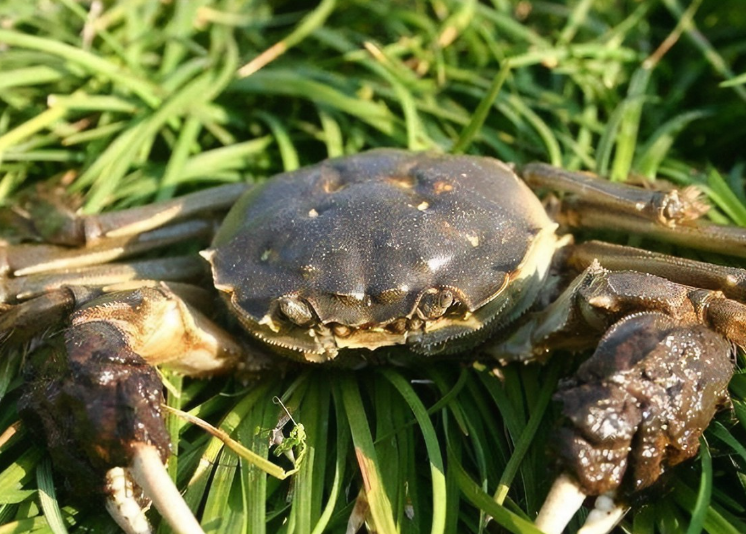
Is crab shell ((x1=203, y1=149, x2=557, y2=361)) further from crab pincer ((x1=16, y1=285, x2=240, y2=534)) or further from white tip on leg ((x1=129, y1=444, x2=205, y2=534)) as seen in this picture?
white tip on leg ((x1=129, y1=444, x2=205, y2=534))

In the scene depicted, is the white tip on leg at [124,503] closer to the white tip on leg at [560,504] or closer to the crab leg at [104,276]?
the crab leg at [104,276]

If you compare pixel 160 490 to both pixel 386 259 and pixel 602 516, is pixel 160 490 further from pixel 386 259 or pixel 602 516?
pixel 602 516

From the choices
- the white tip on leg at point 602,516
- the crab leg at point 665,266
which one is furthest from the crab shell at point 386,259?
the white tip on leg at point 602,516

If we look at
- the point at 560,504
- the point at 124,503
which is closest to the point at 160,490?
the point at 124,503

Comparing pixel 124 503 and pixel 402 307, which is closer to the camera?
pixel 124 503

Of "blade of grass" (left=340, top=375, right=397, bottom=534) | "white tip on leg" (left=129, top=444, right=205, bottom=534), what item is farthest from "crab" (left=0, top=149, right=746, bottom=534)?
"blade of grass" (left=340, top=375, right=397, bottom=534)

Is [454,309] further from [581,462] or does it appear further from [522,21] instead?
[522,21]
